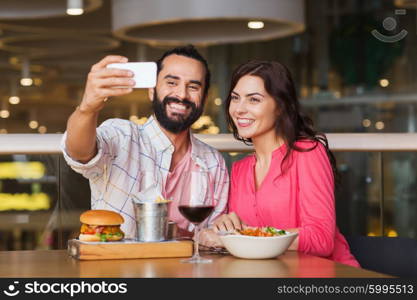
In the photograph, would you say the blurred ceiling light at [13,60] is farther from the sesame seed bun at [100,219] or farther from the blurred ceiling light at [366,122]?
the sesame seed bun at [100,219]

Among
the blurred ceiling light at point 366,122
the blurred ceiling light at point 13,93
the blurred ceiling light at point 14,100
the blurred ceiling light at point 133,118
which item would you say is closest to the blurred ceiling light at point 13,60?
the blurred ceiling light at point 13,93

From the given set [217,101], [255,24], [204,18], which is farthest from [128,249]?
[217,101]

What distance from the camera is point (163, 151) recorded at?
2506 mm

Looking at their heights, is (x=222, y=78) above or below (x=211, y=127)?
above

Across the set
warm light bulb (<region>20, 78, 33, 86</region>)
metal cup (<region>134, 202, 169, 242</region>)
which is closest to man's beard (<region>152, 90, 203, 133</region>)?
metal cup (<region>134, 202, 169, 242</region>)

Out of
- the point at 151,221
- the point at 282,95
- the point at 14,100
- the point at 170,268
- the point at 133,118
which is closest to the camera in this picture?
the point at 170,268

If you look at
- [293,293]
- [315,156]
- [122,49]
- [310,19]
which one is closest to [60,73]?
[122,49]

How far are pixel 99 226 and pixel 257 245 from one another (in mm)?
390

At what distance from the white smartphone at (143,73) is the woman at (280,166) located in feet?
2.18

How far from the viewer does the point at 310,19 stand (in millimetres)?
10383

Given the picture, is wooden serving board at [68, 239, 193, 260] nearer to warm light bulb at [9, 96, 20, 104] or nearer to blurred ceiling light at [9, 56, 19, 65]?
warm light bulb at [9, 96, 20, 104]

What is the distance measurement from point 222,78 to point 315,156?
803 centimetres

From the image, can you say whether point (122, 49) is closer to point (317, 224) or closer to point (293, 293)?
point (317, 224)

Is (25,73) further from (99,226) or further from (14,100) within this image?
(99,226)
